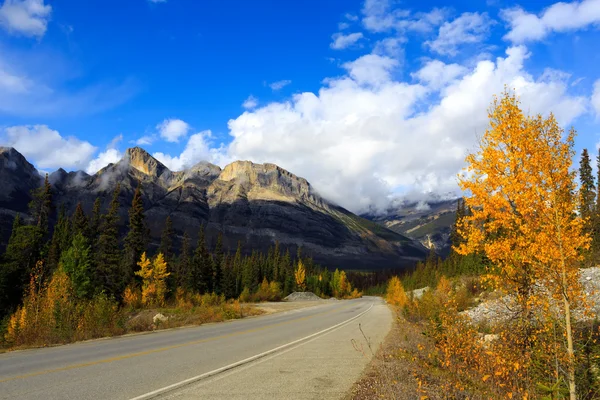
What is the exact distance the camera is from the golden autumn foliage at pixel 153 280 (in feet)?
139

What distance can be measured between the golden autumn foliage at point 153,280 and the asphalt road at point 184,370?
2987cm

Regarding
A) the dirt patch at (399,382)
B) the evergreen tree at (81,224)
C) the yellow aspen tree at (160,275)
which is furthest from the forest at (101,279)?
the dirt patch at (399,382)

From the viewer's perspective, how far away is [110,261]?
39.0 metres

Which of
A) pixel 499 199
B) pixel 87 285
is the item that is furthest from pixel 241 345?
pixel 87 285

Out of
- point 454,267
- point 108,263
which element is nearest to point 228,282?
point 108,263

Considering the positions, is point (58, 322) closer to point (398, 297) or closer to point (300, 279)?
point (398, 297)

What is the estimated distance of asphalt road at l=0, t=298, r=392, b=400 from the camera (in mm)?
7285

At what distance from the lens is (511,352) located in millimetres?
7801

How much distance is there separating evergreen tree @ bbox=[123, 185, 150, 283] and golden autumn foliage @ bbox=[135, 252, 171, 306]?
0.96m

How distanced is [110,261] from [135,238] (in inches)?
274

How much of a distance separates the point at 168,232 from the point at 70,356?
54427 mm

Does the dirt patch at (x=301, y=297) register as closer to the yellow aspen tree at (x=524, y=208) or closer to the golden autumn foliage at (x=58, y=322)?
the golden autumn foliage at (x=58, y=322)

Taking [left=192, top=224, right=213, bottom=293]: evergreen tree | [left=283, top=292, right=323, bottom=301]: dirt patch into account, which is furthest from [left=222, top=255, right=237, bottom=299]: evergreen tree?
[left=283, top=292, right=323, bottom=301]: dirt patch

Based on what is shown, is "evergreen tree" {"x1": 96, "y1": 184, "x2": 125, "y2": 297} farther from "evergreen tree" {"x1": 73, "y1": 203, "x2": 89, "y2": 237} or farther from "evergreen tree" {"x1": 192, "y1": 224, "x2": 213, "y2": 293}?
"evergreen tree" {"x1": 73, "y1": 203, "x2": 89, "y2": 237}
